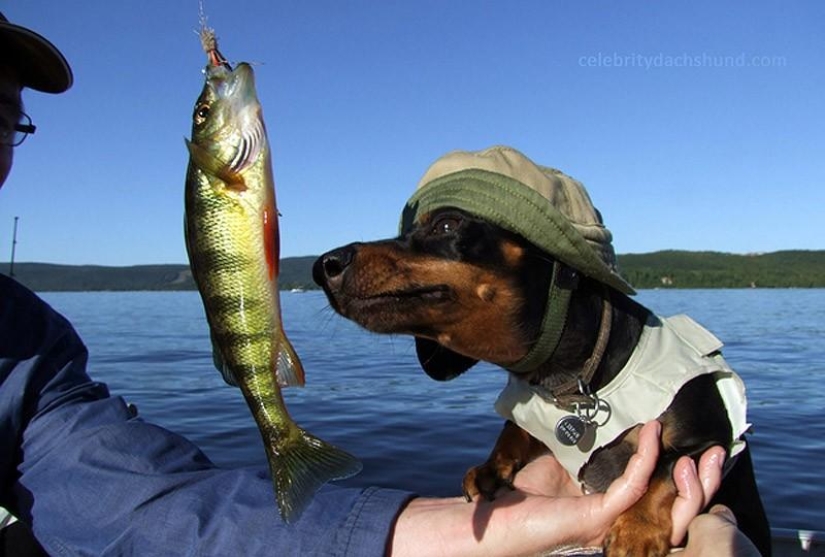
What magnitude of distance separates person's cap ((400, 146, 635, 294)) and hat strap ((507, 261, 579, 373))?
143 millimetres

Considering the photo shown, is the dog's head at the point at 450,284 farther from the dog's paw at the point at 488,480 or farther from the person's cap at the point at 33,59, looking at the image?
the person's cap at the point at 33,59

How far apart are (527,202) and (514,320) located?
0.60 m

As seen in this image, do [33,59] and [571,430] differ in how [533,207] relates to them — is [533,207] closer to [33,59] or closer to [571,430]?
[571,430]

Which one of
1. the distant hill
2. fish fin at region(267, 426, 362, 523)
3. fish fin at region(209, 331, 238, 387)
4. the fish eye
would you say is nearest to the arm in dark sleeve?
fish fin at region(267, 426, 362, 523)

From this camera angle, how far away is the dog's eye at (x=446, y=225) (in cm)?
313

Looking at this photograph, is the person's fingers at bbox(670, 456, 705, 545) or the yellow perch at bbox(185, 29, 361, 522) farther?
the person's fingers at bbox(670, 456, 705, 545)

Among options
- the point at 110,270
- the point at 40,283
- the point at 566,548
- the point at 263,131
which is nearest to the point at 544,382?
the point at 566,548

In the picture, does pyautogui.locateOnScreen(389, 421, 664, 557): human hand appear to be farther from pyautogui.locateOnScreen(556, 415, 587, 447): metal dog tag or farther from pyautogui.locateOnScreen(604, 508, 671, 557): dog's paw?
pyautogui.locateOnScreen(556, 415, 587, 447): metal dog tag

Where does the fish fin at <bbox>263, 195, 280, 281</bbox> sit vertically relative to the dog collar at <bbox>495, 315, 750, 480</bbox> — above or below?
above

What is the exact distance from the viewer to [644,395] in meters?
3.14

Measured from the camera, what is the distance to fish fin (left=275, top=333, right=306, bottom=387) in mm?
1857

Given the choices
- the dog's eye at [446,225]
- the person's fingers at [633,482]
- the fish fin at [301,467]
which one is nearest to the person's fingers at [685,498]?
the person's fingers at [633,482]

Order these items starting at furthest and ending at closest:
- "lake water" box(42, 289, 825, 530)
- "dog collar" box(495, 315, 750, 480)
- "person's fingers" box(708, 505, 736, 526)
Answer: "lake water" box(42, 289, 825, 530), "dog collar" box(495, 315, 750, 480), "person's fingers" box(708, 505, 736, 526)

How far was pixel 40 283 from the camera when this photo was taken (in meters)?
107
